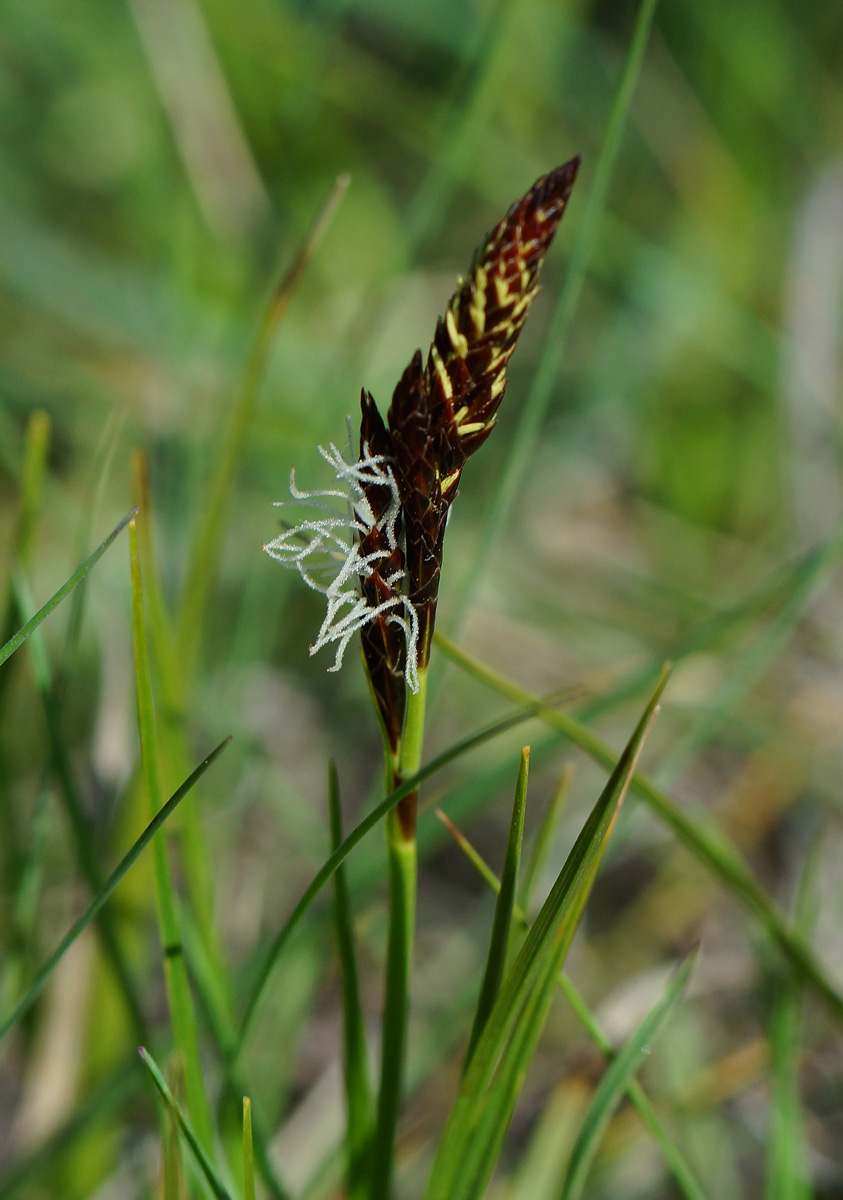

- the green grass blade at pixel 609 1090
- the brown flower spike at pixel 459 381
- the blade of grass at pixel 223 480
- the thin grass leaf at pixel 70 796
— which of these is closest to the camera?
the brown flower spike at pixel 459 381

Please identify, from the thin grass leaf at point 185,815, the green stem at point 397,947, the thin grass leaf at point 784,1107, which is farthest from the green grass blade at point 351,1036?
the thin grass leaf at point 784,1107

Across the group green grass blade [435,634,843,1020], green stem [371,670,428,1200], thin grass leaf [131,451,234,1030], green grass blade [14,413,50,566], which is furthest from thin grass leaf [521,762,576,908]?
green grass blade [14,413,50,566]

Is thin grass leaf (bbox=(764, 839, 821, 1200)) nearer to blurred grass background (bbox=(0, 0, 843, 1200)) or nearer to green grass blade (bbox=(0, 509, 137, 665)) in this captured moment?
blurred grass background (bbox=(0, 0, 843, 1200))

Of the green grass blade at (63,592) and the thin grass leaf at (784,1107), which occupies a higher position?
the green grass blade at (63,592)

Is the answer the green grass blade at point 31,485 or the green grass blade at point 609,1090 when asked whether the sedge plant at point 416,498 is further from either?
the green grass blade at point 31,485

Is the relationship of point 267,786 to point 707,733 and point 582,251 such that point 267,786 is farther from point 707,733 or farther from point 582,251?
point 582,251

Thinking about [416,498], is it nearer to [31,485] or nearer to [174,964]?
[174,964]
